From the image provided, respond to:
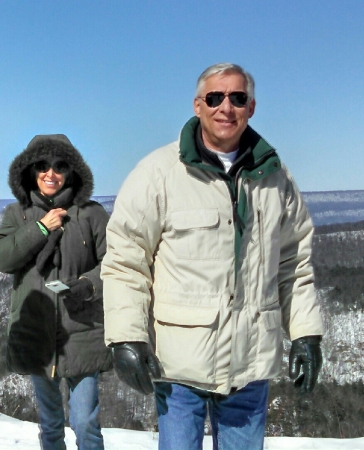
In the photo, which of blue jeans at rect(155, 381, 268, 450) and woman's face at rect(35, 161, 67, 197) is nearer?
blue jeans at rect(155, 381, 268, 450)

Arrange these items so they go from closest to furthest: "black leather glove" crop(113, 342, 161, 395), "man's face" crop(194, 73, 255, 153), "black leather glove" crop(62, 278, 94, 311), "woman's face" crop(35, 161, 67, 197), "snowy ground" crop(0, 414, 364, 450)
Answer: "black leather glove" crop(113, 342, 161, 395), "man's face" crop(194, 73, 255, 153), "black leather glove" crop(62, 278, 94, 311), "woman's face" crop(35, 161, 67, 197), "snowy ground" crop(0, 414, 364, 450)

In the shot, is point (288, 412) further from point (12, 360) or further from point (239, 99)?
point (239, 99)

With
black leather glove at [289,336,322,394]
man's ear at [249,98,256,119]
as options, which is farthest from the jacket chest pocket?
black leather glove at [289,336,322,394]

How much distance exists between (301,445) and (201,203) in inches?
93.7

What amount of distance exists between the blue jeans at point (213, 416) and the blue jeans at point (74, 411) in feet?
2.68

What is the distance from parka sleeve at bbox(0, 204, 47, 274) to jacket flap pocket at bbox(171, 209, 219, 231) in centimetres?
100

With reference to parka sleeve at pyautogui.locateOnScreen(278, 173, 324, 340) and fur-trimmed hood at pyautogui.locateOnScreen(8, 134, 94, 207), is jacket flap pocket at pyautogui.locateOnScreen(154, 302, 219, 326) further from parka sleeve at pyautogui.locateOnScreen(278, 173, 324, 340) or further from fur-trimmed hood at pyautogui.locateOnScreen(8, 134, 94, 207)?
fur-trimmed hood at pyautogui.locateOnScreen(8, 134, 94, 207)

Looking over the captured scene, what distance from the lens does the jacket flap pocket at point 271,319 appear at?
6.82 feet

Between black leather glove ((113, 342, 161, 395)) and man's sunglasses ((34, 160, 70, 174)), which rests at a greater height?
man's sunglasses ((34, 160, 70, 174))

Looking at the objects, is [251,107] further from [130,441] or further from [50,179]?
[130,441]

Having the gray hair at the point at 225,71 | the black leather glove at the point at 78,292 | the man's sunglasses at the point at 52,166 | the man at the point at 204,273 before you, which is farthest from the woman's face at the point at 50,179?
the gray hair at the point at 225,71

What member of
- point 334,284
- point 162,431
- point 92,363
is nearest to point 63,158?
point 92,363

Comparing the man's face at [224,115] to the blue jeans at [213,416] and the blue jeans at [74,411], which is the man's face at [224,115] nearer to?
the blue jeans at [213,416]

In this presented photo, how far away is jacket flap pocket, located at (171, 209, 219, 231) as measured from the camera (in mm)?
1982
